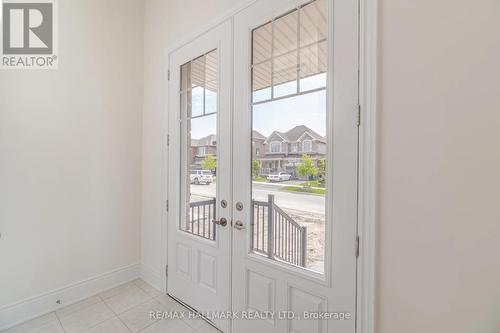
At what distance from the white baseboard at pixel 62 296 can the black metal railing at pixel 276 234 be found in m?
1.80

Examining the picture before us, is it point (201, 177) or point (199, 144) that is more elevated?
point (199, 144)

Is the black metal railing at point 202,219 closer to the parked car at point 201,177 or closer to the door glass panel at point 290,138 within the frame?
the parked car at point 201,177

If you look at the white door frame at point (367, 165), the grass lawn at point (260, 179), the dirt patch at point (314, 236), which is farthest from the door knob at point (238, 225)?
the white door frame at point (367, 165)

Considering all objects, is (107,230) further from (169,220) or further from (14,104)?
(14,104)

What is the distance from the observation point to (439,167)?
99 centimetres

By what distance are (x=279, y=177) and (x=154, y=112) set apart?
1752mm

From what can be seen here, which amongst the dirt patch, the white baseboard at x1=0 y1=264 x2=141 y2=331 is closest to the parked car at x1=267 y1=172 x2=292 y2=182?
the dirt patch

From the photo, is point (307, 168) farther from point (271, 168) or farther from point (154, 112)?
point (154, 112)

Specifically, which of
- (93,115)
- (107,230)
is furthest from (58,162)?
(107,230)

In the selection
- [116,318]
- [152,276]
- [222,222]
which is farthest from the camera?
[152,276]

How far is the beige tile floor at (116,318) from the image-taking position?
1.84 metres

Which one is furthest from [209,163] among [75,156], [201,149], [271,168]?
[75,156]

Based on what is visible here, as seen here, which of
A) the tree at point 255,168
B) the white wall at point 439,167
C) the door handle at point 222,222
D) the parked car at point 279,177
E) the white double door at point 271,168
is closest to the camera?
the white wall at point 439,167

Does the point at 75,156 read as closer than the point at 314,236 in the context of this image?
No
